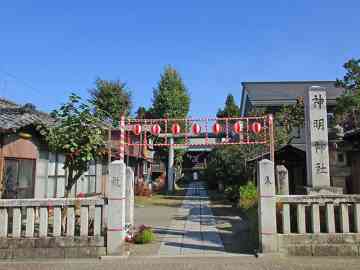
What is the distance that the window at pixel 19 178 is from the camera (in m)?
10.8

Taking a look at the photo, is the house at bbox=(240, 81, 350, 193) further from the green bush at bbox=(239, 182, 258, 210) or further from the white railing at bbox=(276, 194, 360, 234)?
the white railing at bbox=(276, 194, 360, 234)

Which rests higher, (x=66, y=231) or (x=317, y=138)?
(x=317, y=138)

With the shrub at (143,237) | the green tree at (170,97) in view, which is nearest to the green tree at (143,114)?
the green tree at (170,97)

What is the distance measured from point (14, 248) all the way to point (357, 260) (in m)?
7.51

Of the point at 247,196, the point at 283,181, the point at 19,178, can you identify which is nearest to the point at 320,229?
the point at 283,181

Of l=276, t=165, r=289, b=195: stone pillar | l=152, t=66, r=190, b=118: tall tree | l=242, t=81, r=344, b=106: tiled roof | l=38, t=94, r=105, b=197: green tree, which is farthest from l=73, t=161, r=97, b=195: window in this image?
l=242, t=81, r=344, b=106: tiled roof

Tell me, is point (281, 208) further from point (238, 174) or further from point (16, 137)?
point (238, 174)

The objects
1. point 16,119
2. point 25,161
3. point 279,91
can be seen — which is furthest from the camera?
point 279,91

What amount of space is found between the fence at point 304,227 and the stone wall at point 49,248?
3804mm

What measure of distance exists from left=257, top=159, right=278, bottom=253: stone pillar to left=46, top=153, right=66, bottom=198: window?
29.2ft

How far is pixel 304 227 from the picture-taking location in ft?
24.1

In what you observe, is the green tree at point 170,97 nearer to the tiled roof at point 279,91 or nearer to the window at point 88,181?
the tiled roof at point 279,91

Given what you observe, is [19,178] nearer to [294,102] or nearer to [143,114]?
[294,102]

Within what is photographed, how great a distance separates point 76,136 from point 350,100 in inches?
650
